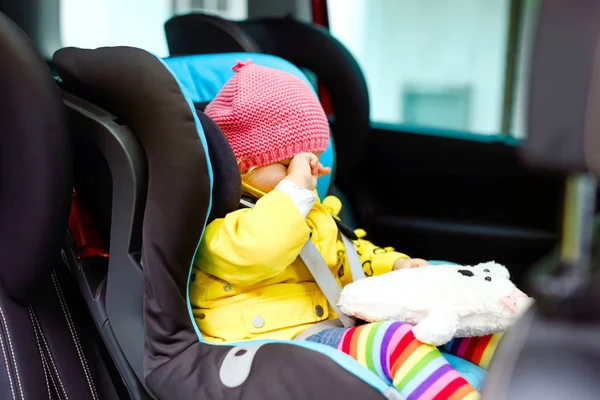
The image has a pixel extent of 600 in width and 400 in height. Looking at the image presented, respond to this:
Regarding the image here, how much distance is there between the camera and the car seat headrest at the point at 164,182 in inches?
40.7

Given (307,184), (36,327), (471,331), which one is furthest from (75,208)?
(471,331)

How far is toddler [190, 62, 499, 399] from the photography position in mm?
988

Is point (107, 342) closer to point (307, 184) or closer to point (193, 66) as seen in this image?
point (307, 184)

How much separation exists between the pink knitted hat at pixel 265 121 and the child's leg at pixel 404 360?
1.20 ft

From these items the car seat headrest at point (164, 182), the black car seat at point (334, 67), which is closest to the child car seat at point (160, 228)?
the car seat headrest at point (164, 182)

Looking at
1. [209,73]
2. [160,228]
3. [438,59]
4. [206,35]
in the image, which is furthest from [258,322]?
[438,59]

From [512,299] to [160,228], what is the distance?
545 millimetres

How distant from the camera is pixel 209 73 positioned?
1494 mm

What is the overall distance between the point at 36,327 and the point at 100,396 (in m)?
0.17

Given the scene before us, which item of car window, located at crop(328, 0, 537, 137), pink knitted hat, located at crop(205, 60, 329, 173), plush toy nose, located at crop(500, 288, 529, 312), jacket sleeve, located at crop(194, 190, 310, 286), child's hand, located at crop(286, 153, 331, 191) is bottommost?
car window, located at crop(328, 0, 537, 137)

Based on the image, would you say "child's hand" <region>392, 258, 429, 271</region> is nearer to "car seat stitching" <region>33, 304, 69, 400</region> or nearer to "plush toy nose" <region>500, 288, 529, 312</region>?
"plush toy nose" <region>500, 288, 529, 312</region>

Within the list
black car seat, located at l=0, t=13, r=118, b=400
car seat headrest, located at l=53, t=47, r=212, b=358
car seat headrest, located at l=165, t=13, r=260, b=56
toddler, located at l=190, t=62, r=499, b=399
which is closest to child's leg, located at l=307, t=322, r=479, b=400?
toddler, located at l=190, t=62, r=499, b=399

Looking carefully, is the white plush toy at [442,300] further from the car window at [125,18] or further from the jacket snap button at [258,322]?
the car window at [125,18]

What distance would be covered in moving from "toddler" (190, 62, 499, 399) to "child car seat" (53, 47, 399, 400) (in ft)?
0.23
